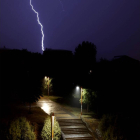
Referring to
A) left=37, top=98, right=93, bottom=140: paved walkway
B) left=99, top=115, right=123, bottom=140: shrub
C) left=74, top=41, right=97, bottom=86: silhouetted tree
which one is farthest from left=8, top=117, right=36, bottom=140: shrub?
left=74, top=41, right=97, bottom=86: silhouetted tree

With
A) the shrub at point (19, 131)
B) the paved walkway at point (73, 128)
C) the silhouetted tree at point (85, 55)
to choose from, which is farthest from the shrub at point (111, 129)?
the silhouetted tree at point (85, 55)

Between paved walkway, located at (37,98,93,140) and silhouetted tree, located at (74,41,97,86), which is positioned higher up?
silhouetted tree, located at (74,41,97,86)

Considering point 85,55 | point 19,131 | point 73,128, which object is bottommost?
point 73,128

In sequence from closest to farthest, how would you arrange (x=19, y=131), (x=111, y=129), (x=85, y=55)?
(x=19, y=131) → (x=111, y=129) → (x=85, y=55)

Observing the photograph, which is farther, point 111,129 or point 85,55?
point 85,55

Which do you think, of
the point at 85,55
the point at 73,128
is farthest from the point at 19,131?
the point at 85,55

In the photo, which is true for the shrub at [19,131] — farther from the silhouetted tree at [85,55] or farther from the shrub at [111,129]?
the silhouetted tree at [85,55]

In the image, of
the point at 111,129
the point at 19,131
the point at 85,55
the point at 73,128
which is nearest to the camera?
the point at 19,131

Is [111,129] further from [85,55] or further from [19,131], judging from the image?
[85,55]

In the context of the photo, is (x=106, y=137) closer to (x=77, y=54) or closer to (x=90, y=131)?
(x=90, y=131)

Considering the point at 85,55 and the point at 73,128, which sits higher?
the point at 85,55

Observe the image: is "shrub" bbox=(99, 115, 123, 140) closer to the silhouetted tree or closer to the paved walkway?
the paved walkway

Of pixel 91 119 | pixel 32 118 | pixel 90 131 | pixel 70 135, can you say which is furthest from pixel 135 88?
pixel 32 118

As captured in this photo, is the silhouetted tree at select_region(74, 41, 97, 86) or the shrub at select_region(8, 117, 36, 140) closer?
the shrub at select_region(8, 117, 36, 140)
